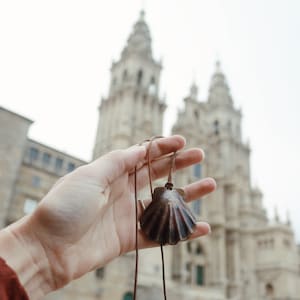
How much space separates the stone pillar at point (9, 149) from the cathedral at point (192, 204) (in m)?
0.06

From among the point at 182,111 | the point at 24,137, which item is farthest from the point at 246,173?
the point at 24,137

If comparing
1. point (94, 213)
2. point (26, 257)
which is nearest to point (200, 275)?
point (94, 213)

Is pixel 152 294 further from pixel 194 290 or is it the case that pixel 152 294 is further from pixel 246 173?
pixel 246 173

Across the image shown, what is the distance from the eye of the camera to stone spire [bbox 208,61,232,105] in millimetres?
54088

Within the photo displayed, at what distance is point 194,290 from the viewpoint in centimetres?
2805

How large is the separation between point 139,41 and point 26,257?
1711 inches

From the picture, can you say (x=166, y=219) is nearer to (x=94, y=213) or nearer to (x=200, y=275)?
(x=94, y=213)

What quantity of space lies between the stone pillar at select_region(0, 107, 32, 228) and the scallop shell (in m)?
18.7

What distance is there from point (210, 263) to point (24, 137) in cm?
2601

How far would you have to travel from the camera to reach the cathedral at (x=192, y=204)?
22266 mm

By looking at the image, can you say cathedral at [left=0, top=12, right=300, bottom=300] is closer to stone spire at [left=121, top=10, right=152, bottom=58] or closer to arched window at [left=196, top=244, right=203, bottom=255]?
arched window at [left=196, top=244, right=203, bottom=255]

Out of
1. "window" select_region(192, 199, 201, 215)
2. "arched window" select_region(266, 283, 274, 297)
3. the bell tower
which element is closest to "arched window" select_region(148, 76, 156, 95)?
the bell tower

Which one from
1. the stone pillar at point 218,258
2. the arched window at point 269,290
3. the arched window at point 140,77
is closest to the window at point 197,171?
the stone pillar at point 218,258

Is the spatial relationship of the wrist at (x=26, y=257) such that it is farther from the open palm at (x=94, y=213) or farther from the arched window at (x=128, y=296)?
the arched window at (x=128, y=296)
